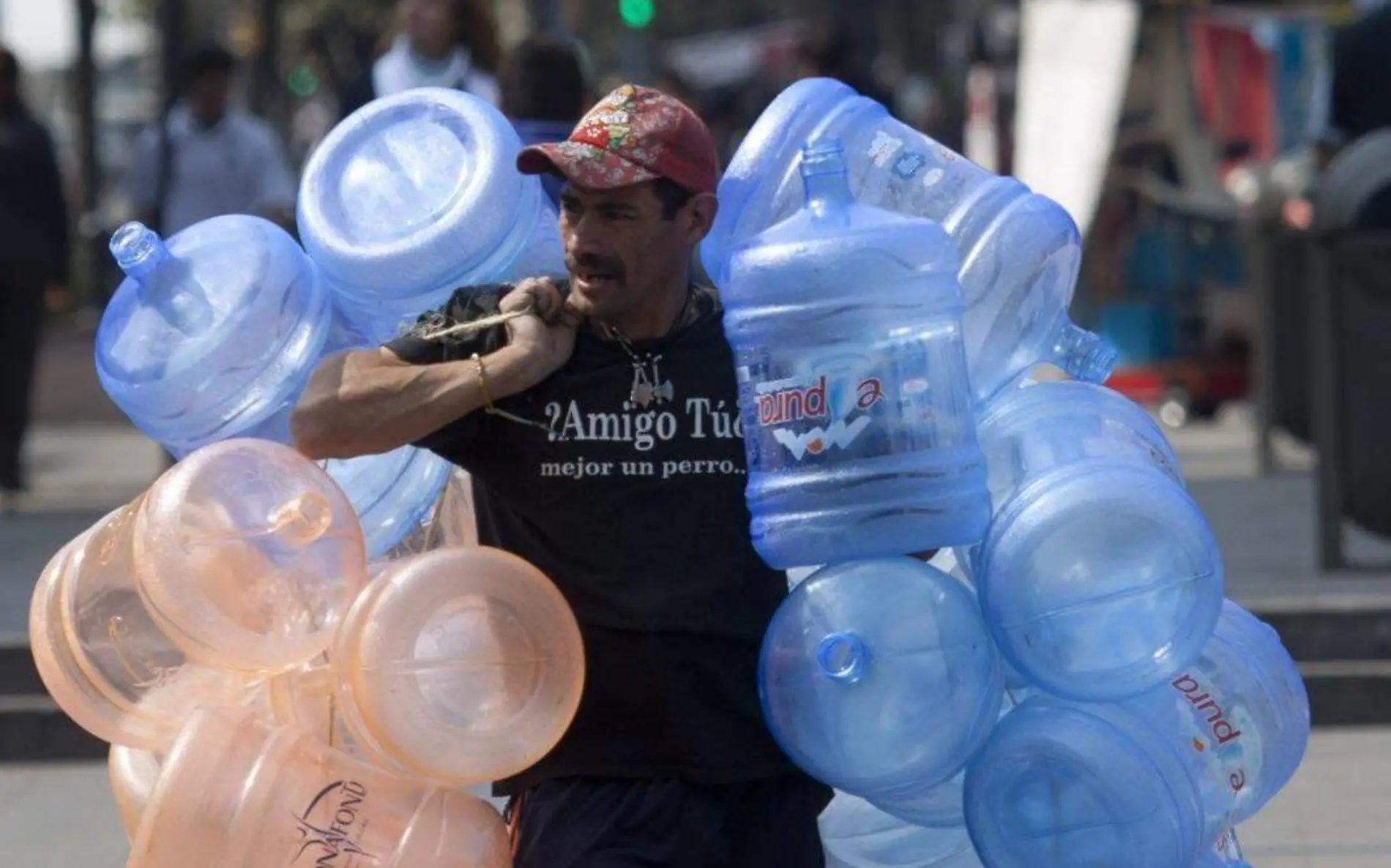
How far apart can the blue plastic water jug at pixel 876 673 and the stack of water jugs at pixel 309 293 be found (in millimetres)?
917

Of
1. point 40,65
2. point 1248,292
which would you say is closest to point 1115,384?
point 1248,292

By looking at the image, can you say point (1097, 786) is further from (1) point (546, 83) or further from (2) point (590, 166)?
(1) point (546, 83)

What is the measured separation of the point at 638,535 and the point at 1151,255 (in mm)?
14165

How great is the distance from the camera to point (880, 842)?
180 inches

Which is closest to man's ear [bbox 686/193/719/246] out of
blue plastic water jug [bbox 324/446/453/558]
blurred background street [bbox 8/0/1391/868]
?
blue plastic water jug [bbox 324/446/453/558]

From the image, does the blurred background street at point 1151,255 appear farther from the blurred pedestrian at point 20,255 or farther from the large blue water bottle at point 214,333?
the large blue water bottle at point 214,333

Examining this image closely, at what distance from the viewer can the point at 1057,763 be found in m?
4.06

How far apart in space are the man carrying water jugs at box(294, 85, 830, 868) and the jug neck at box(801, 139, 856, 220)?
164mm

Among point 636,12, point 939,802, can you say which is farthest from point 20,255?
point 939,802

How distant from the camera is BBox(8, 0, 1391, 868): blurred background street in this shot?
852cm

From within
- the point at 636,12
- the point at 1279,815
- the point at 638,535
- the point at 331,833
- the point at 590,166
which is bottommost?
the point at 636,12

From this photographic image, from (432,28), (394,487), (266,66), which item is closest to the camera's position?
(394,487)

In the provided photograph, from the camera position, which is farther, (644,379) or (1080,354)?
(1080,354)

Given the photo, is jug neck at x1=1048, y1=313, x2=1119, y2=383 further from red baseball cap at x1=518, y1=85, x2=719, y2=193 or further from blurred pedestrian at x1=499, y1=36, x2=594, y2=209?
blurred pedestrian at x1=499, y1=36, x2=594, y2=209
